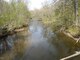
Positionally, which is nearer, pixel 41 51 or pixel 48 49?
pixel 41 51

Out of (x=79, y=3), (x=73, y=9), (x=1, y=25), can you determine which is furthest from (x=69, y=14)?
(x=1, y=25)

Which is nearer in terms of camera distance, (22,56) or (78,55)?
(78,55)

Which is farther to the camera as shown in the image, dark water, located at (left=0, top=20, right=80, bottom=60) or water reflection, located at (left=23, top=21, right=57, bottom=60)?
dark water, located at (left=0, top=20, right=80, bottom=60)

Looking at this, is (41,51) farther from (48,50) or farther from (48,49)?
(48,49)

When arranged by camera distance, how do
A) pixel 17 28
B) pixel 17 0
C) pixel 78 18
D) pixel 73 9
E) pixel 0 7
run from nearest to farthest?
pixel 78 18, pixel 73 9, pixel 0 7, pixel 17 28, pixel 17 0

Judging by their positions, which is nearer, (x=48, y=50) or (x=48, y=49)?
(x=48, y=50)

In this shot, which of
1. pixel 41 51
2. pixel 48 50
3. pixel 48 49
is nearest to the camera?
pixel 41 51

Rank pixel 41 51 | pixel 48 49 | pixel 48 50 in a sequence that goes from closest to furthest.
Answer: pixel 41 51
pixel 48 50
pixel 48 49

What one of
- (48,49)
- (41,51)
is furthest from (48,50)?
(41,51)

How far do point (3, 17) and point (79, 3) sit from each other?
1653 cm

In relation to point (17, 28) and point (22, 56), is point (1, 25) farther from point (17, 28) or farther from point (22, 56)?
point (22, 56)

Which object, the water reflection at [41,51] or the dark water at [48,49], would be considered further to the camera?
the dark water at [48,49]

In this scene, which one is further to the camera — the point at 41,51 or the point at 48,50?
the point at 48,50

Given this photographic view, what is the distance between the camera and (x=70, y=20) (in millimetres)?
27500
